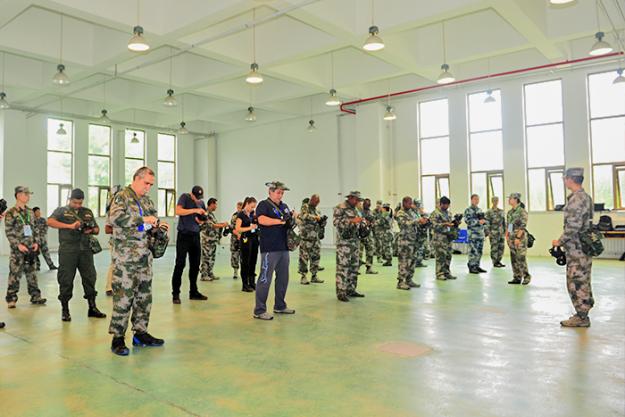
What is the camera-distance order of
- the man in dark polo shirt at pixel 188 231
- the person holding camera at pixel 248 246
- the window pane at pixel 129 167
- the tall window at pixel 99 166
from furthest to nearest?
1. the window pane at pixel 129 167
2. the tall window at pixel 99 166
3. the person holding camera at pixel 248 246
4. the man in dark polo shirt at pixel 188 231

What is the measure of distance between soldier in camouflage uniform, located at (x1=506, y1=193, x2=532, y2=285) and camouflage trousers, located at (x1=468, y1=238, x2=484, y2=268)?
5.04 feet

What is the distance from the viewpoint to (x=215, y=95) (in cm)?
1398

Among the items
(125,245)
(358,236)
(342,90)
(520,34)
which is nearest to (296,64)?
(342,90)

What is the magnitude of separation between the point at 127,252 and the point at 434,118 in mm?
12681

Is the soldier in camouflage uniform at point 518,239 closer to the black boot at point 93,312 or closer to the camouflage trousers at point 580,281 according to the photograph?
the camouflage trousers at point 580,281

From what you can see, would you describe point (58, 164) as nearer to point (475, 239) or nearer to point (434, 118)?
point (434, 118)

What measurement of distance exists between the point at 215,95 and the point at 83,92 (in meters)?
4.10

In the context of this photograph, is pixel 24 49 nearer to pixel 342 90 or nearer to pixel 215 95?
pixel 215 95

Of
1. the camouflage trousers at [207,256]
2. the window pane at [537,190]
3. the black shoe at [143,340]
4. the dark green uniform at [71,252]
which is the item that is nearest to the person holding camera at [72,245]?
the dark green uniform at [71,252]

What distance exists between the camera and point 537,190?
12906 millimetres

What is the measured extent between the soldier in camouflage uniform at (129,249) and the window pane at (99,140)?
1591 centimetres

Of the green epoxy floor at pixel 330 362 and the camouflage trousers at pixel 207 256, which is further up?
the camouflage trousers at pixel 207 256

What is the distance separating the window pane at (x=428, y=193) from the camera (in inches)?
580

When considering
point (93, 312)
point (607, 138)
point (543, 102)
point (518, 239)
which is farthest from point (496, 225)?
point (93, 312)
